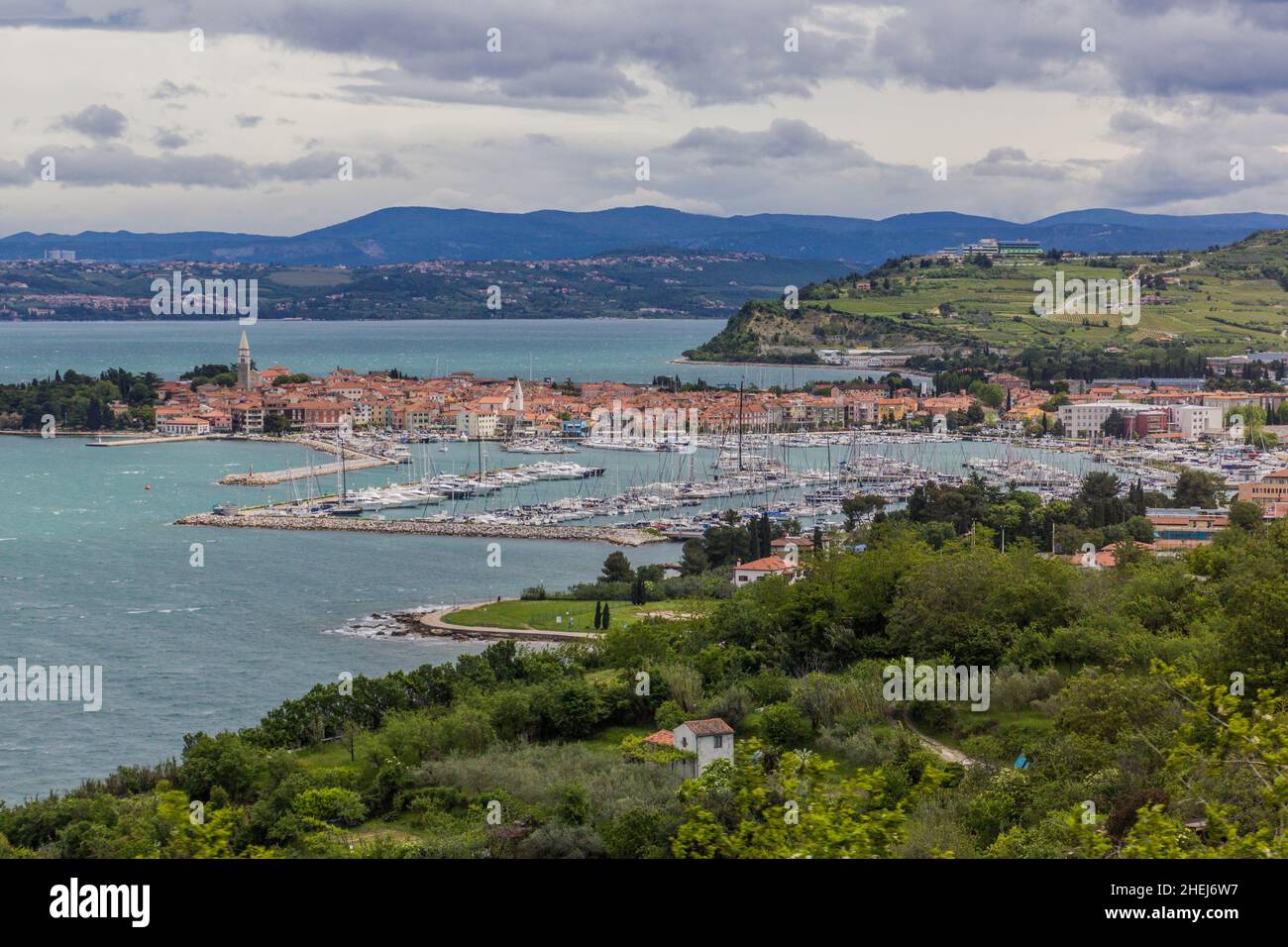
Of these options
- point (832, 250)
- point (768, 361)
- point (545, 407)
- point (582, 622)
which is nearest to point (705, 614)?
point (582, 622)

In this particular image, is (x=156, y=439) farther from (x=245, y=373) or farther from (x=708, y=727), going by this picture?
(x=708, y=727)

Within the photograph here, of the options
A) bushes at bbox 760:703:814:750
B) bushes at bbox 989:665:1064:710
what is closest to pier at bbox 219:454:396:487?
bushes at bbox 760:703:814:750

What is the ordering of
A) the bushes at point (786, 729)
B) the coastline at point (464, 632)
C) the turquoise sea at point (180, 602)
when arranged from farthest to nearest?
the coastline at point (464, 632) < the turquoise sea at point (180, 602) < the bushes at point (786, 729)

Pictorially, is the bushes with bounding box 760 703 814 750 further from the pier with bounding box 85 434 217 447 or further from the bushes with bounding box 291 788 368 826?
the pier with bounding box 85 434 217 447

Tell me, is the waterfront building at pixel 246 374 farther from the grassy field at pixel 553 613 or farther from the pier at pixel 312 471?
the grassy field at pixel 553 613

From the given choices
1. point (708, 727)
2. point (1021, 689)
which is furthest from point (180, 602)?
point (1021, 689)

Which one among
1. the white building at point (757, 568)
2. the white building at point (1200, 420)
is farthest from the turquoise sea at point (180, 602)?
the white building at point (1200, 420)
